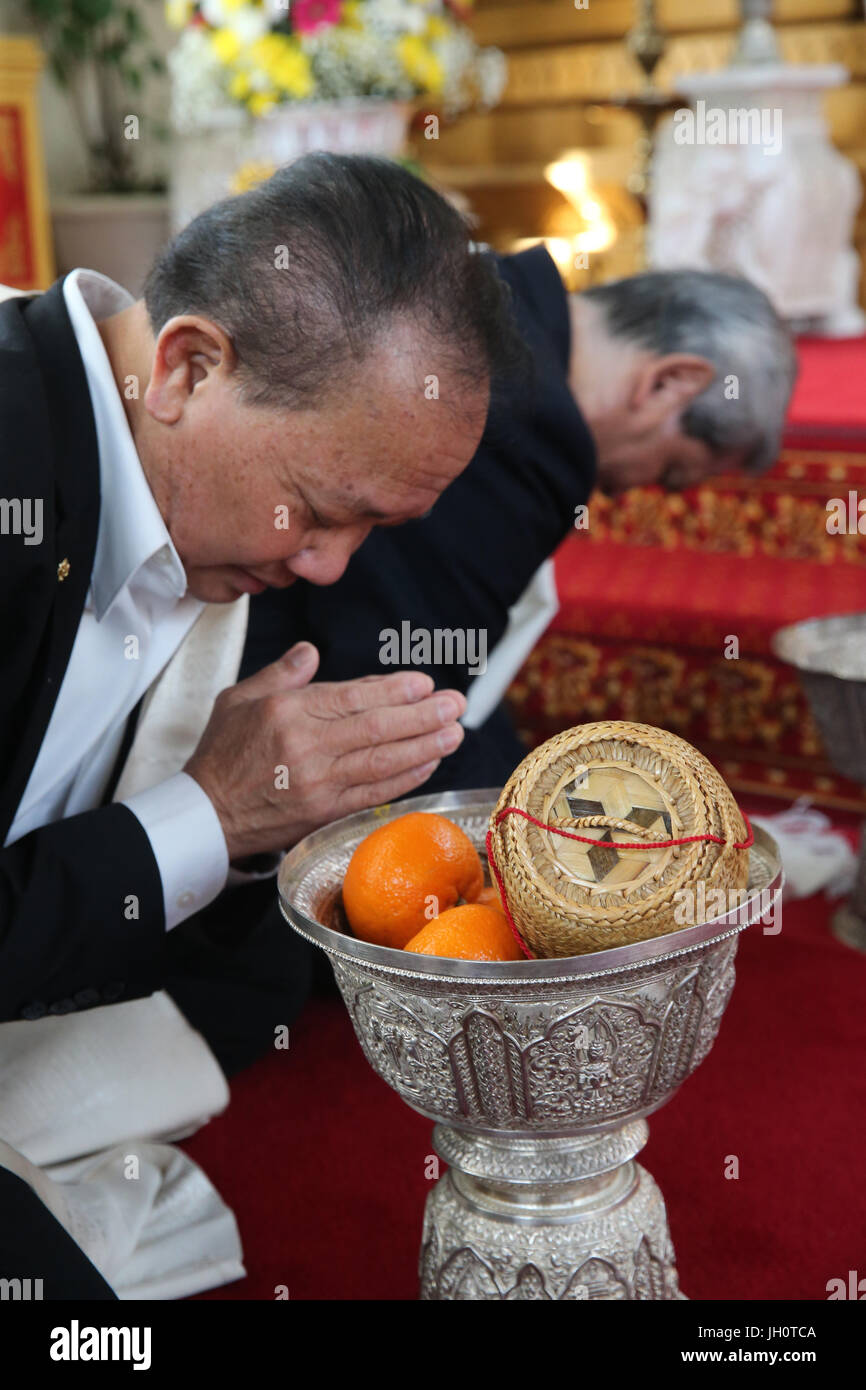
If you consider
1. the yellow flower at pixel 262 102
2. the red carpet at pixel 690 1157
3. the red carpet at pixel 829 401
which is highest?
the yellow flower at pixel 262 102

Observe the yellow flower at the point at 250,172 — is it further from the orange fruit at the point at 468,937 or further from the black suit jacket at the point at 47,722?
the orange fruit at the point at 468,937

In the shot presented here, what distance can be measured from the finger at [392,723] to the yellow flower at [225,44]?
3449 millimetres

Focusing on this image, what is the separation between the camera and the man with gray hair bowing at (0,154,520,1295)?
1.39 metres

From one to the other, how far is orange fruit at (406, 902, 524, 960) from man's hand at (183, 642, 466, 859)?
0.25m

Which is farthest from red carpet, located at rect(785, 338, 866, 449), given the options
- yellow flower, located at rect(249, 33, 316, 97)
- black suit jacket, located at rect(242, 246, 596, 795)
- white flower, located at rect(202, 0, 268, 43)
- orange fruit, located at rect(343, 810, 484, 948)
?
orange fruit, located at rect(343, 810, 484, 948)

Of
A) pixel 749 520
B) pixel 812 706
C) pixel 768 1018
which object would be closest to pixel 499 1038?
pixel 768 1018

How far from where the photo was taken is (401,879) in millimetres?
1274

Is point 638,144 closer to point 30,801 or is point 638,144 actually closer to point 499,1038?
point 30,801

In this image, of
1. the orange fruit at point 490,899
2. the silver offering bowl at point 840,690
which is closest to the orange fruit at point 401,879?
the orange fruit at point 490,899

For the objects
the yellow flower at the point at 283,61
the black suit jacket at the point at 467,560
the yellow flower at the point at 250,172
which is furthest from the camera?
the yellow flower at the point at 250,172

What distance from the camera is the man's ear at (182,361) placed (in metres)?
1.38

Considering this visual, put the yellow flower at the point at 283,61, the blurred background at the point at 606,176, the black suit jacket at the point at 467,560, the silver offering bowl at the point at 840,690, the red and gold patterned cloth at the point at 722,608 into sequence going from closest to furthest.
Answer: the black suit jacket at the point at 467,560
the silver offering bowl at the point at 840,690
the red and gold patterned cloth at the point at 722,608
the blurred background at the point at 606,176
the yellow flower at the point at 283,61

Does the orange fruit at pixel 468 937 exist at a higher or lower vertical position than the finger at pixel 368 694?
lower

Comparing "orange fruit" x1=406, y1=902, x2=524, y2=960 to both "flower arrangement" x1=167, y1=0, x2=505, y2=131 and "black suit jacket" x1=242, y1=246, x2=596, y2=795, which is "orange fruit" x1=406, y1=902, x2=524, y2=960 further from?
"flower arrangement" x1=167, y1=0, x2=505, y2=131
